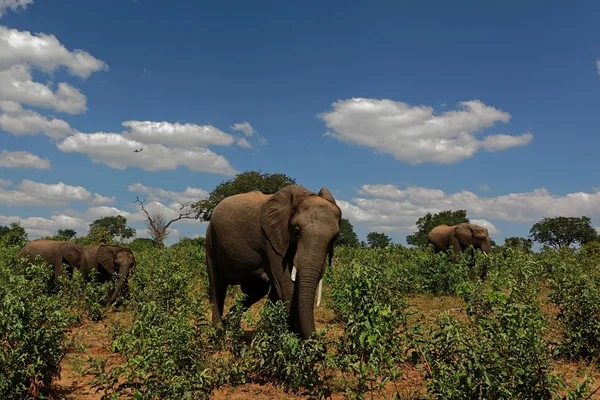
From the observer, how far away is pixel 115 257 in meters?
16.5

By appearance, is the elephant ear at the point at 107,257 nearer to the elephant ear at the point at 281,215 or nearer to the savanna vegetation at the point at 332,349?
the savanna vegetation at the point at 332,349

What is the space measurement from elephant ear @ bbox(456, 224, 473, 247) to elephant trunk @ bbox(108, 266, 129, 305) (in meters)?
16.7

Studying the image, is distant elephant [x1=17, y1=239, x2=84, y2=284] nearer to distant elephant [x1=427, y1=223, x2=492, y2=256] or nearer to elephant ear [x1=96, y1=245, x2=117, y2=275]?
elephant ear [x1=96, y1=245, x2=117, y2=275]

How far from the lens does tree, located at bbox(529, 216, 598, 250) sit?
79000mm

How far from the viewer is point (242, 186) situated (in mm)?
54344

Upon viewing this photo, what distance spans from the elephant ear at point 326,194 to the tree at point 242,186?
44.9m

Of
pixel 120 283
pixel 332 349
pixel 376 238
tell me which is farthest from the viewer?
pixel 376 238

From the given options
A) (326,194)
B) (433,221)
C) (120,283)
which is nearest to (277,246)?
(326,194)

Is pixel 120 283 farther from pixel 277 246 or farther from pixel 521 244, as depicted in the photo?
pixel 521 244

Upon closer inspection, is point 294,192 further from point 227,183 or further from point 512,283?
point 227,183

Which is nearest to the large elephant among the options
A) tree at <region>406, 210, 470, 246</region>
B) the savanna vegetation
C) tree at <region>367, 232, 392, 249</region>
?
Result: the savanna vegetation

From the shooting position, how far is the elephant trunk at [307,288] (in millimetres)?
7195

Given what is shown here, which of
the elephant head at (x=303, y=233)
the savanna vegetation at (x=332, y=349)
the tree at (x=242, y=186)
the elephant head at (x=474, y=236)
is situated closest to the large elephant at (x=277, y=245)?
the elephant head at (x=303, y=233)

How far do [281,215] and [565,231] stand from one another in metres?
87.1
